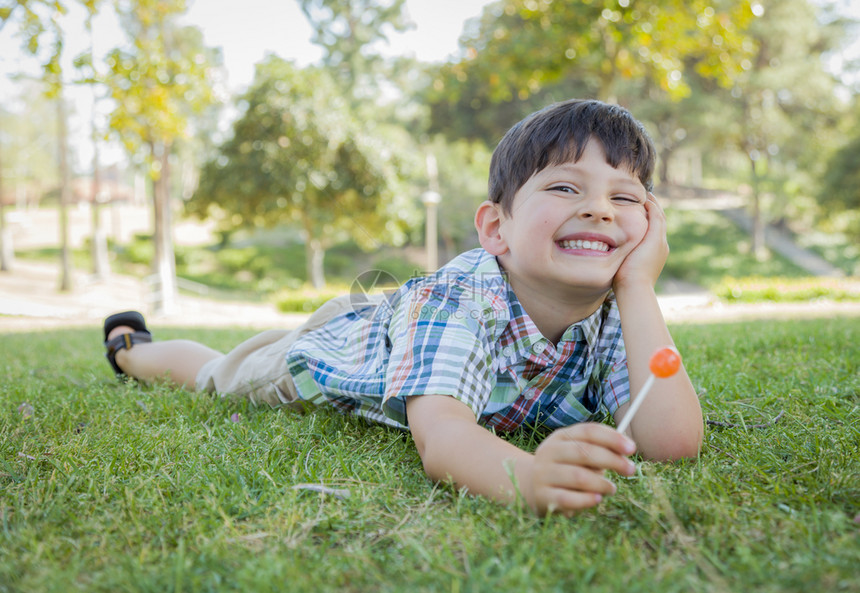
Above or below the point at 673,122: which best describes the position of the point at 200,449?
below

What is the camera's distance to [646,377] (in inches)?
70.0

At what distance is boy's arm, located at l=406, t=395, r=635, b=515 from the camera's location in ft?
4.27

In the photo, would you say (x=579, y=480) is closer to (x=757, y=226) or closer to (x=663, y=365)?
(x=663, y=365)

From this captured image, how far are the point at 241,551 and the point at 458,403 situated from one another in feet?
2.09

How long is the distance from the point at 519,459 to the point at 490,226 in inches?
36.4

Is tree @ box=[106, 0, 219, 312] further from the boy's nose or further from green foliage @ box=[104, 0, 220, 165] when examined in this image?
the boy's nose

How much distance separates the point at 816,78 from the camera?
23.1 m

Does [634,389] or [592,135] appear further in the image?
[592,135]

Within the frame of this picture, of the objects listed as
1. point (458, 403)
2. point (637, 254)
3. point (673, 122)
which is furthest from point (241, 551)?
point (673, 122)

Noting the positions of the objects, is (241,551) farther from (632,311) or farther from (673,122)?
(673,122)

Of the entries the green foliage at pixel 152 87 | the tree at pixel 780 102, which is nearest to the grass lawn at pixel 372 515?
→ the green foliage at pixel 152 87

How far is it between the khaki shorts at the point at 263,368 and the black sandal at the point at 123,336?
0.50 m

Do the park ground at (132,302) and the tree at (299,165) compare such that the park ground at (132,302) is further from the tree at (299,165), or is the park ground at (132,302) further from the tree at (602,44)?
the tree at (602,44)

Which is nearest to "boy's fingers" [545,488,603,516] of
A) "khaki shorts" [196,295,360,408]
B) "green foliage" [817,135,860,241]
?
"khaki shorts" [196,295,360,408]
